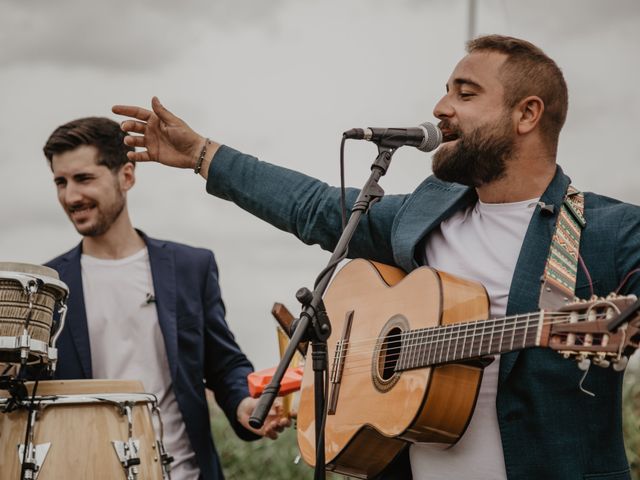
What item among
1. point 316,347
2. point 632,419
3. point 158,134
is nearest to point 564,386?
point 316,347

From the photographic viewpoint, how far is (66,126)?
530cm

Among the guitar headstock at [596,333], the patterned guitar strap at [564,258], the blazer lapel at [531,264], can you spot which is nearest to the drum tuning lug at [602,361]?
the guitar headstock at [596,333]

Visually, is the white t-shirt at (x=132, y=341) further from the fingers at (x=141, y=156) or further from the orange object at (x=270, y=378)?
the fingers at (x=141, y=156)

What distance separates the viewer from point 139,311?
15.7ft

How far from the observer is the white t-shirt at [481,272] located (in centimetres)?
287

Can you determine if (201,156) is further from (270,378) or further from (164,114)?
(270,378)

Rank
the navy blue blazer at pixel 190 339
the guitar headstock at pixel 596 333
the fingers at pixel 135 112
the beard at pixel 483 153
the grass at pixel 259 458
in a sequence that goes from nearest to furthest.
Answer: the guitar headstock at pixel 596 333
the beard at pixel 483 153
the fingers at pixel 135 112
the navy blue blazer at pixel 190 339
the grass at pixel 259 458

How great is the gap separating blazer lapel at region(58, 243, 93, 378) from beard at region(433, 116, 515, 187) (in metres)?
2.28

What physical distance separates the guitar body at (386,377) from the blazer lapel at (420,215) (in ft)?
0.31

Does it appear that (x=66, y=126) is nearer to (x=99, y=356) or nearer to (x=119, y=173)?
(x=119, y=173)

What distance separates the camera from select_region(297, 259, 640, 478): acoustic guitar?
2.41m

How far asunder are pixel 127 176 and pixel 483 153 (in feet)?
9.05

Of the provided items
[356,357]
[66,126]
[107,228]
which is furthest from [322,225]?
[66,126]

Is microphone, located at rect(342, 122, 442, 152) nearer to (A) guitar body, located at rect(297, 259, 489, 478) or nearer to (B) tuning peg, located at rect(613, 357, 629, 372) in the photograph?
(A) guitar body, located at rect(297, 259, 489, 478)
